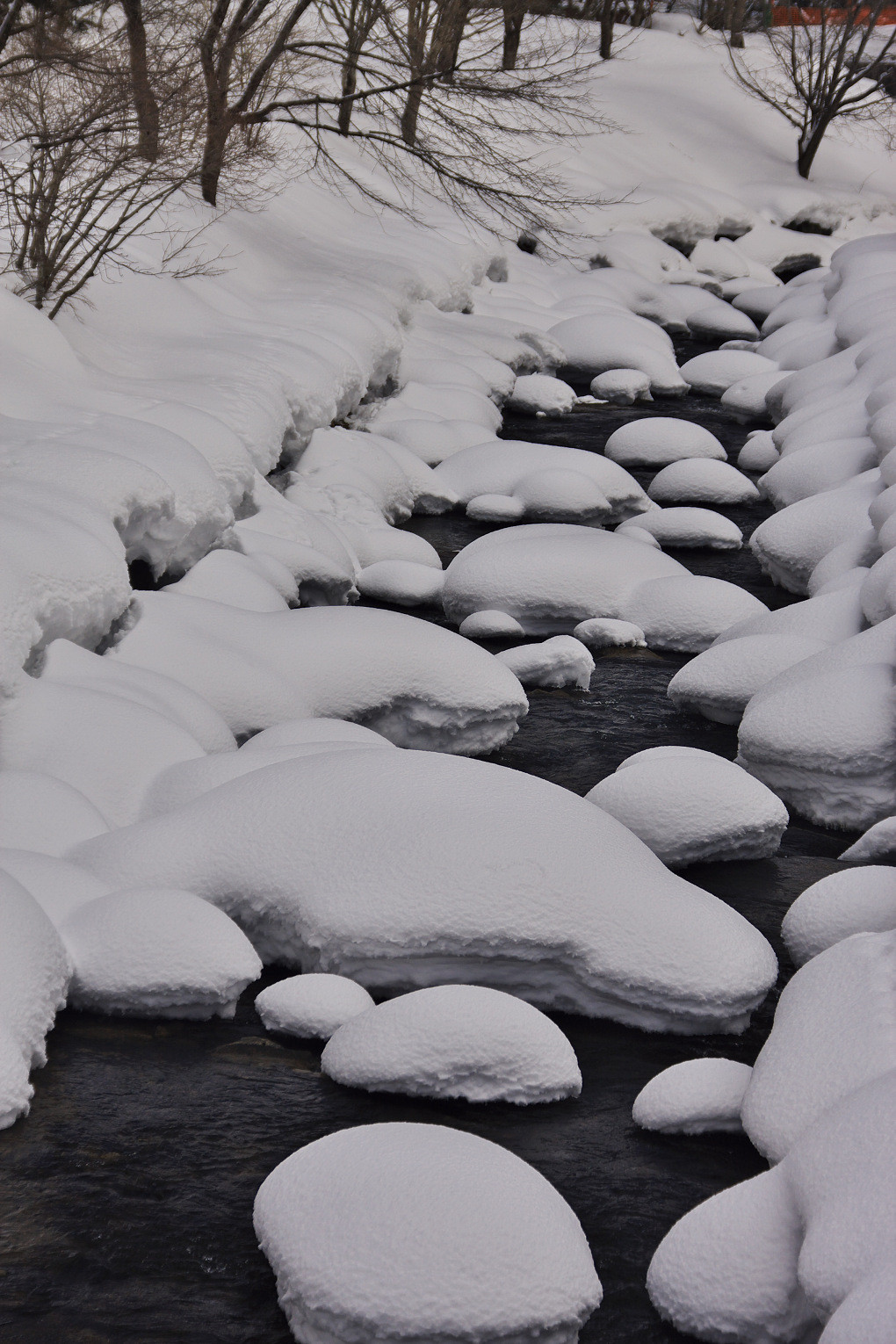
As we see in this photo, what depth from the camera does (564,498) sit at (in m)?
7.25

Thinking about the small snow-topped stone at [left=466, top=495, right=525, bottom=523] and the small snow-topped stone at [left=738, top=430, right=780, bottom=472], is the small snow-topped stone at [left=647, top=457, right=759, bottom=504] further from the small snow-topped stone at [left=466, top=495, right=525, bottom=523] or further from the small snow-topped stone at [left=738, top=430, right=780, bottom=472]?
the small snow-topped stone at [left=466, top=495, right=525, bottom=523]

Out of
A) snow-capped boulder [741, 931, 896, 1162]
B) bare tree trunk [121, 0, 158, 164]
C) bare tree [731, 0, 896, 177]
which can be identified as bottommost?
Result: snow-capped boulder [741, 931, 896, 1162]

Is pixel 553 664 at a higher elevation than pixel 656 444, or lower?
lower

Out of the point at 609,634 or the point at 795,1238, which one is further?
the point at 609,634

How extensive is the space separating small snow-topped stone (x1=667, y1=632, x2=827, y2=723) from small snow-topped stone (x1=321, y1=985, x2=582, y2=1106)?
238cm

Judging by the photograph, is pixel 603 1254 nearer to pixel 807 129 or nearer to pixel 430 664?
pixel 430 664

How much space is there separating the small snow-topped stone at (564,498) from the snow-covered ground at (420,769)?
2 centimetres

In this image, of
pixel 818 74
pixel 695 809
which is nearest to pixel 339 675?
pixel 695 809

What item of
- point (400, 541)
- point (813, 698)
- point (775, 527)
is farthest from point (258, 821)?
point (775, 527)

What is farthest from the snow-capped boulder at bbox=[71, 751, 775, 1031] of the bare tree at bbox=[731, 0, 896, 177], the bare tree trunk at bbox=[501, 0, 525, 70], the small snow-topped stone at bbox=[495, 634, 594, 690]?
the bare tree at bbox=[731, 0, 896, 177]

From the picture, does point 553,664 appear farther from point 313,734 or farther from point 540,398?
point 540,398

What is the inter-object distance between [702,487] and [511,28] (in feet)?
30.9

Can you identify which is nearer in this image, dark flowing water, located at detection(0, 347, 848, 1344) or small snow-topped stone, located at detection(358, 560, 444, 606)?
dark flowing water, located at detection(0, 347, 848, 1344)

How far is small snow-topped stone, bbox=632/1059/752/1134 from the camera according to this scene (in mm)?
2643
